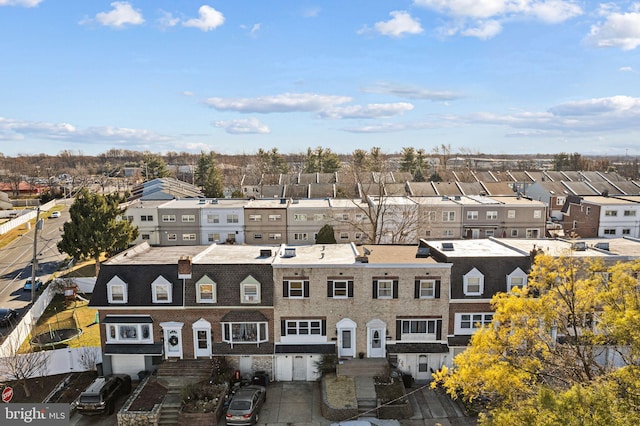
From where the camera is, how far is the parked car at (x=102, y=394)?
26656mm

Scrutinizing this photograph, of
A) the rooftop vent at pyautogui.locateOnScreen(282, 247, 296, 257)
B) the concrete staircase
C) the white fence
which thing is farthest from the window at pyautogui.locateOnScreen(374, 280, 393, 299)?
the white fence

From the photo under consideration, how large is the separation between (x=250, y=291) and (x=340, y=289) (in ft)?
19.5

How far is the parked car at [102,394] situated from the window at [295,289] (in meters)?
11.6

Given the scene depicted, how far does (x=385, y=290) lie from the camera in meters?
30.7

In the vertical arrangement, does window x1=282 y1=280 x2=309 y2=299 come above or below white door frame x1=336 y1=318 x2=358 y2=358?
above

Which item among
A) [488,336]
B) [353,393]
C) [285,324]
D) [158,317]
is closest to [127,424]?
[158,317]

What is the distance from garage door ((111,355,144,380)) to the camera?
3078cm

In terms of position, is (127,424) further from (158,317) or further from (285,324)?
(285,324)

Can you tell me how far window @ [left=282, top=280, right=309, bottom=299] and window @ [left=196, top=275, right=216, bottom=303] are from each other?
4.66 metres

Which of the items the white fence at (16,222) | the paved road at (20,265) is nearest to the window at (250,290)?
the paved road at (20,265)

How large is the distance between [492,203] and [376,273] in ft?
123

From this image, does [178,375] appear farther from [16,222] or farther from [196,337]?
[16,222]

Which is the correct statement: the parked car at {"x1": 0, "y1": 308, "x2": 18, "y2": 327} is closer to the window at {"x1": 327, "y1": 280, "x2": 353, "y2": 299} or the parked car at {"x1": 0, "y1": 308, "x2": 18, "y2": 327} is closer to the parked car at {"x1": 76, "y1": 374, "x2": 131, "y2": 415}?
the parked car at {"x1": 76, "y1": 374, "x2": 131, "y2": 415}

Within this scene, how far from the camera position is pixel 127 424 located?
2591cm
